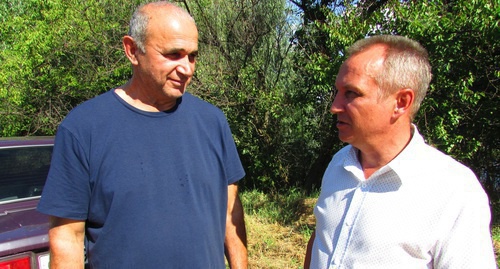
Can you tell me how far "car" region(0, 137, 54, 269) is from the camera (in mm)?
2289

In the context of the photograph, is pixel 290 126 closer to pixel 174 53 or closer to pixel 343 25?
pixel 343 25

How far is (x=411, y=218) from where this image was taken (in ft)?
5.08

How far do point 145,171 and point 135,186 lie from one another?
8 centimetres

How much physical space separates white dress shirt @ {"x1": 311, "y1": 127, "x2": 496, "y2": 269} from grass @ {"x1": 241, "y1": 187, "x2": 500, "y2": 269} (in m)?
2.98

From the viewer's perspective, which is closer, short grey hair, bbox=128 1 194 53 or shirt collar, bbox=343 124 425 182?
shirt collar, bbox=343 124 425 182

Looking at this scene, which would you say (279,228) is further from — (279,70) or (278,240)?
(279,70)

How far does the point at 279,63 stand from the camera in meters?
8.01

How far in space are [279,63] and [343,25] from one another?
9.08ft

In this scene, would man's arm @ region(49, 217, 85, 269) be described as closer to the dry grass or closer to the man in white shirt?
the man in white shirt

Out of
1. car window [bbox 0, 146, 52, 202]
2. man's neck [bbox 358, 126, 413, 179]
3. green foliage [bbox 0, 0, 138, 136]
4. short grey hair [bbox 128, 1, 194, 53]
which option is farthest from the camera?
green foliage [bbox 0, 0, 138, 136]

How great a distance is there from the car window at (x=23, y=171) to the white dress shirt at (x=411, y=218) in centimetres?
232

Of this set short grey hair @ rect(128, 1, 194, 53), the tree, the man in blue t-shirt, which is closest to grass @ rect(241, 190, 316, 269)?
the tree

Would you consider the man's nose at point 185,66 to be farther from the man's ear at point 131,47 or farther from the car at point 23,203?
the car at point 23,203

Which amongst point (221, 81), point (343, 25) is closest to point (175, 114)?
point (343, 25)
